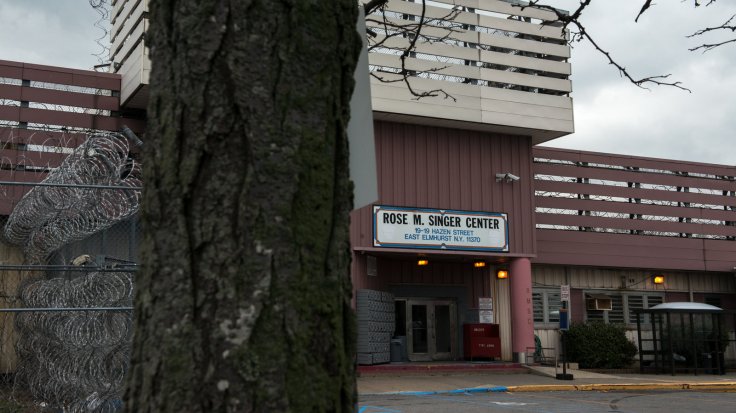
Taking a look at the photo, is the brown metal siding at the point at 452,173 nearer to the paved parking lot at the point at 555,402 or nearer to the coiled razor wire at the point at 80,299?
the paved parking lot at the point at 555,402

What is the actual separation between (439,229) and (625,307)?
949 centimetres

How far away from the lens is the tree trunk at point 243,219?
6.75 feet

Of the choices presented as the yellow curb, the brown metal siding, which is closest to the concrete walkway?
the yellow curb

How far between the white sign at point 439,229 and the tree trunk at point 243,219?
810 inches

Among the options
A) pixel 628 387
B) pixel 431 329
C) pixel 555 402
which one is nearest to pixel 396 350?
pixel 431 329

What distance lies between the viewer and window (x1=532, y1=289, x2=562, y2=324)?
90.4 feet

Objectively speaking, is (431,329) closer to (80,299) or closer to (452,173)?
(452,173)

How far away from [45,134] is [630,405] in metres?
14.8

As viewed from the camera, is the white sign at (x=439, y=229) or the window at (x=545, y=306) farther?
the window at (x=545, y=306)

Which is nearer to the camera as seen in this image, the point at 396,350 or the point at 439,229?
the point at 439,229

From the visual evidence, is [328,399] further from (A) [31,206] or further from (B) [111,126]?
(B) [111,126]

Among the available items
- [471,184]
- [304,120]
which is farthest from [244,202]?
[471,184]

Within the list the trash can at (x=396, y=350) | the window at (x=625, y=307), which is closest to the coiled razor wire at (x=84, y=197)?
the trash can at (x=396, y=350)

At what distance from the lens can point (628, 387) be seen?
2006 cm
